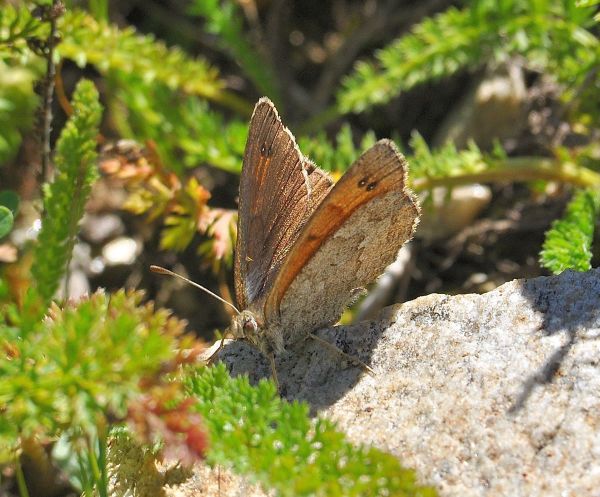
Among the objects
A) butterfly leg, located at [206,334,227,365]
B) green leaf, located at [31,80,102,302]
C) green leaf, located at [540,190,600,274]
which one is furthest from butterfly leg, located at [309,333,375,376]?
green leaf, located at [31,80,102,302]

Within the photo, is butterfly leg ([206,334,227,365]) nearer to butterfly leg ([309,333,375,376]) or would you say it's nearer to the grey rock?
the grey rock

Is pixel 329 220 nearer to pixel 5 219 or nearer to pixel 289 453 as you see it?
pixel 289 453

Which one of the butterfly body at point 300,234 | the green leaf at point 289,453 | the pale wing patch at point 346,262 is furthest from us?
the pale wing patch at point 346,262

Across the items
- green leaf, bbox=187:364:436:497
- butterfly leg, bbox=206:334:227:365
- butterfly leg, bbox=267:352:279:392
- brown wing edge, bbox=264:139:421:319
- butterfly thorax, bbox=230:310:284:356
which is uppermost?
brown wing edge, bbox=264:139:421:319

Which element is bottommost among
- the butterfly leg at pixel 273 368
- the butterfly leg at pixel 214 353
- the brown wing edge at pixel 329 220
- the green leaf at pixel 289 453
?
the butterfly leg at pixel 214 353

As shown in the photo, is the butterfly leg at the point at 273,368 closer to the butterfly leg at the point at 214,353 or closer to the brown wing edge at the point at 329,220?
the brown wing edge at the point at 329,220

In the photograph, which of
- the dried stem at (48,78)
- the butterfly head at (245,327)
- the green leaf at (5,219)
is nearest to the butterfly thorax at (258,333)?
the butterfly head at (245,327)
